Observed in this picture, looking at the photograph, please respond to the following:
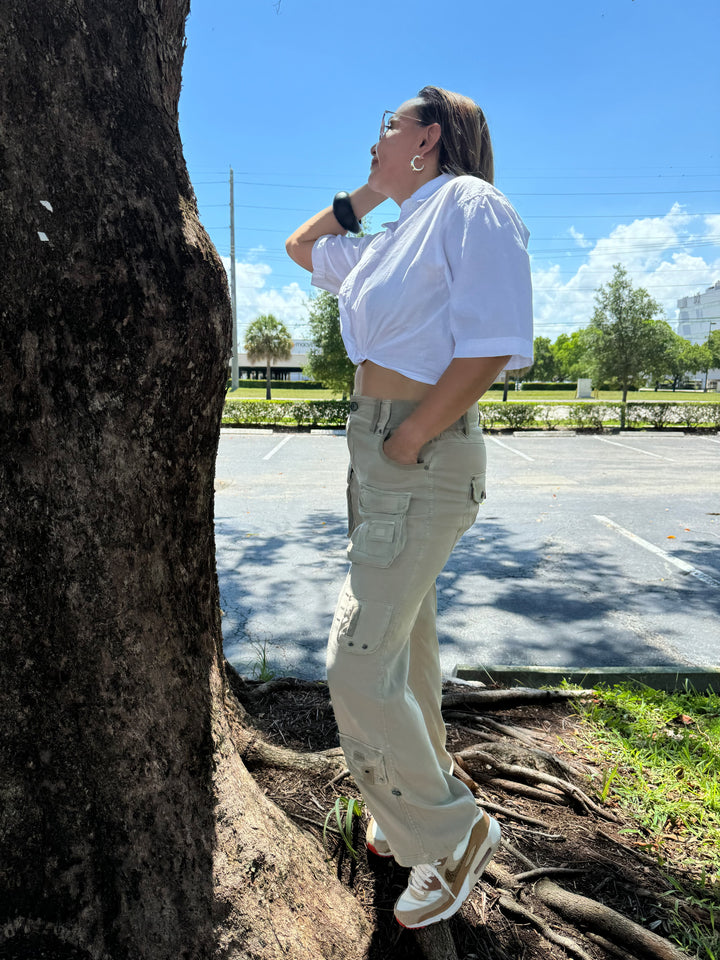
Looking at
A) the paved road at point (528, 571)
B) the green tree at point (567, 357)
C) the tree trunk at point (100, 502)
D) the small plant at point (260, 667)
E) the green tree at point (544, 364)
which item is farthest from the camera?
the green tree at point (567, 357)

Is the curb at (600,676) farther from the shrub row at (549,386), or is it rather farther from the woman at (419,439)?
the shrub row at (549,386)

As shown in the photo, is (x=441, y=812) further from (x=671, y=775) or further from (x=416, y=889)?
(x=671, y=775)

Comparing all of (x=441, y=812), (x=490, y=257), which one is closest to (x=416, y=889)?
(x=441, y=812)

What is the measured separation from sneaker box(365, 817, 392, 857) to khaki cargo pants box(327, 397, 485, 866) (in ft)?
1.03

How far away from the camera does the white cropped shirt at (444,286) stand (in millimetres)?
1562

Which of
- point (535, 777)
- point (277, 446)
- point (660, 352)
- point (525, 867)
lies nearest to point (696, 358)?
point (660, 352)

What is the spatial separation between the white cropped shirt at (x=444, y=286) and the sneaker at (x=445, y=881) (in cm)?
124

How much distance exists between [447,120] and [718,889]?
2392 mm

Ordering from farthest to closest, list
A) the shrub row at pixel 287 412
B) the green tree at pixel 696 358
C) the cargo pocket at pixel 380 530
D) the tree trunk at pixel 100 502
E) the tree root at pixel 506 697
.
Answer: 1. the green tree at pixel 696 358
2. the shrub row at pixel 287 412
3. the tree root at pixel 506 697
4. the cargo pocket at pixel 380 530
5. the tree trunk at pixel 100 502

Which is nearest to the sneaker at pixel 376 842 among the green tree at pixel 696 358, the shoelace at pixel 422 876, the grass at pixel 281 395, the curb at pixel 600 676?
the shoelace at pixel 422 876

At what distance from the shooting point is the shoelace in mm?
1800

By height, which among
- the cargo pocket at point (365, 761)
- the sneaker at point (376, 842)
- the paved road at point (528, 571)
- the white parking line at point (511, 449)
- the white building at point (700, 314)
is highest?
the white building at point (700, 314)

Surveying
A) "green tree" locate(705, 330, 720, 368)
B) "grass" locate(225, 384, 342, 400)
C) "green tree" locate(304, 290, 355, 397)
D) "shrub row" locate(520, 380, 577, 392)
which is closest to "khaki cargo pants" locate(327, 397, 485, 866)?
"green tree" locate(304, 290, 355, 397)

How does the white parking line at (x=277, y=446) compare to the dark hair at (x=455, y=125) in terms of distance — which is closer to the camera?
the dark hair at (x=455, y=125)
